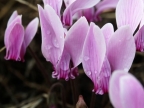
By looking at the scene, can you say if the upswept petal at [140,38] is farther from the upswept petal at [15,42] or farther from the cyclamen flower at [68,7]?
the upswept petal at [15,42]

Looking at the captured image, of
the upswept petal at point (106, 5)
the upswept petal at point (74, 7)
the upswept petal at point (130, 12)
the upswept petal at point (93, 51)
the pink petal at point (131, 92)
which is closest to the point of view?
the pink petal at point (131, 92)

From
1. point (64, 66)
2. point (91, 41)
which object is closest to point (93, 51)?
point (91, 41)

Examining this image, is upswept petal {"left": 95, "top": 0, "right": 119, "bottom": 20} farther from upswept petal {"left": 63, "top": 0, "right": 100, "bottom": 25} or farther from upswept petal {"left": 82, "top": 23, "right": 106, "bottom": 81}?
upswept petal {"left": 82, "top": 23, "right": 106, "bottom": 81}

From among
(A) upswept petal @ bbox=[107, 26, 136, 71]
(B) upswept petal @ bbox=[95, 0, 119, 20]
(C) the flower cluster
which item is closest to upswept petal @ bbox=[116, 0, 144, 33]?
(C) the flower cluster

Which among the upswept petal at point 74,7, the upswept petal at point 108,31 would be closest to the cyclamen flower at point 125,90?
the upswept petal at point 108,31

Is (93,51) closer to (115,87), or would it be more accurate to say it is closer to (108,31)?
(108,31)

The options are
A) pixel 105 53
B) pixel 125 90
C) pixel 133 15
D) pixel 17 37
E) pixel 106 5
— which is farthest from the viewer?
pixel 106 5

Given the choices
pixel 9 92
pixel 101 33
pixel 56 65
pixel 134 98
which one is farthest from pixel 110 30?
pixel 9 92
